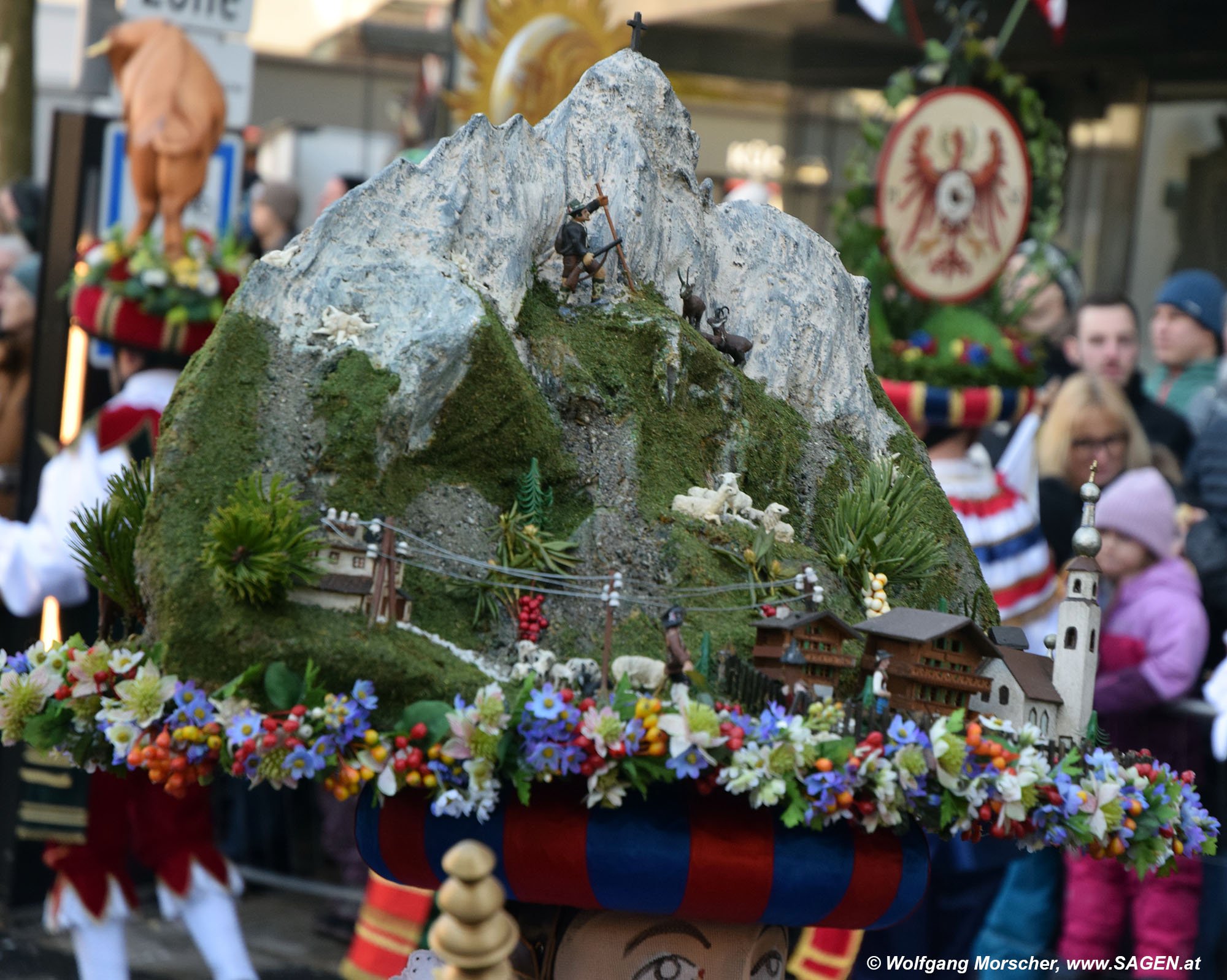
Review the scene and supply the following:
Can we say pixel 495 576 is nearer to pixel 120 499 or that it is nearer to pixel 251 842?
pixel 120 499

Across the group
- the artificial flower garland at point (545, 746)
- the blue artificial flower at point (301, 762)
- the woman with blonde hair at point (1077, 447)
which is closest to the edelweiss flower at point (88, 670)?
the artificial flower garland at point (545, 746)

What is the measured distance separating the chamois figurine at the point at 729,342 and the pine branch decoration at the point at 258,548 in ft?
3.27

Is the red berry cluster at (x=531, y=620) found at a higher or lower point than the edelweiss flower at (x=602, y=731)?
higher

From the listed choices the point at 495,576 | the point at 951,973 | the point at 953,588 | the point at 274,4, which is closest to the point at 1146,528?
the point at 951,973

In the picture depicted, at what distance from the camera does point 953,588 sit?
307cm

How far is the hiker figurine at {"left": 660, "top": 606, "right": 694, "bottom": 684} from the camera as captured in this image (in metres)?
2.57

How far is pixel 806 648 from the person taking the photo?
263 centimetres

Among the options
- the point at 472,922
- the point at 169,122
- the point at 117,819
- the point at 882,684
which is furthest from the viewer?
the point at 169,122

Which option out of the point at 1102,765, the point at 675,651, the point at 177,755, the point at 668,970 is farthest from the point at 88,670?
the point at 1102,765

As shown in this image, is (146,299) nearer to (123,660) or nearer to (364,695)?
(123,660)

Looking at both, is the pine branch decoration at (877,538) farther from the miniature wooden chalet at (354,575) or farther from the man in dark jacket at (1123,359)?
the man in dark jacket at (1123,359)

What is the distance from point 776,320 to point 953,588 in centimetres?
64

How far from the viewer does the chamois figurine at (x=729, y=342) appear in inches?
124

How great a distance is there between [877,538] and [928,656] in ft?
1.10
